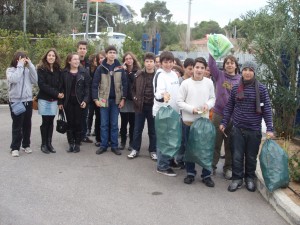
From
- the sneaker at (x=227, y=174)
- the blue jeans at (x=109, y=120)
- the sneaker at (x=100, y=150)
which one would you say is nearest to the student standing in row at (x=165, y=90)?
the sneaker at (x=227, y=174)

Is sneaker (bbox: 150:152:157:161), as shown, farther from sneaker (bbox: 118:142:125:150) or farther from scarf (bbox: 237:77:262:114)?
scarf (bbox: 237:77:262:114)

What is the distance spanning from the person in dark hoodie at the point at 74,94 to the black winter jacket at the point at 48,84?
0.13 m

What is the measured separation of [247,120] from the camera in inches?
208

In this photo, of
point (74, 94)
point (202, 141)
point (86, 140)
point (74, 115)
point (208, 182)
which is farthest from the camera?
point (86, 140)

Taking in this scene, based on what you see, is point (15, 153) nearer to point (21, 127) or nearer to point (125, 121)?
point (21, 127)

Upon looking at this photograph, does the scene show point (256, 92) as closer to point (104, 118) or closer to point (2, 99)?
point (104, 118)

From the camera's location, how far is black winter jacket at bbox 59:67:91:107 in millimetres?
6898

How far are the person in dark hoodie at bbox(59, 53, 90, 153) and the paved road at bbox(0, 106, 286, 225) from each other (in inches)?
22.7

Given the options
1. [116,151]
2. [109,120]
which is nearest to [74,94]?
[109,120]

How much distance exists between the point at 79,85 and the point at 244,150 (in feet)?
10.1

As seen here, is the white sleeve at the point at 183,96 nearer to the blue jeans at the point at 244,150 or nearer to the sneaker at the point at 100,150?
the blue jeans at the point at 244,150

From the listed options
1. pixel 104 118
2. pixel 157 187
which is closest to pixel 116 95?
pixel 104 118

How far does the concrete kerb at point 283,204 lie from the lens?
430 cm

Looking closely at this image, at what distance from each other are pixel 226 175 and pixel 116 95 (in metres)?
2.31
